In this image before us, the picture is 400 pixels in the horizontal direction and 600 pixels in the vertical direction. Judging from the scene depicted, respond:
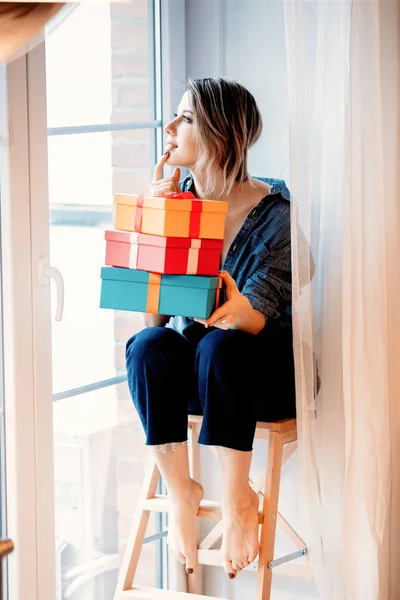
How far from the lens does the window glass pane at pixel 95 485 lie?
6.95ft

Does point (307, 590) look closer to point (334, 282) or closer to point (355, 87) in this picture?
point (334, 282)

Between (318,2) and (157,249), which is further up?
(318,2)

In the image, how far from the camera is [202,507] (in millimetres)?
2068

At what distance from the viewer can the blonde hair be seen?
1974mm

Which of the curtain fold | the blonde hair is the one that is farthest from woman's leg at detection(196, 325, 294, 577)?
the curtain fold

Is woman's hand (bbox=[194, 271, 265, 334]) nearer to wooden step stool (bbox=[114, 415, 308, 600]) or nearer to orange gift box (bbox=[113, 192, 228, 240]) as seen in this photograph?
orange gift box (bbox=[113, 192, 228, 240])

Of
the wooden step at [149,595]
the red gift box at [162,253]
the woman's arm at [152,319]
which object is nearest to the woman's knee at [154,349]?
the woman's arm at [152,319]

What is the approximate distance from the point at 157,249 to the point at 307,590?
1.19 m

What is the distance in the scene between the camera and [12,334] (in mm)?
1796

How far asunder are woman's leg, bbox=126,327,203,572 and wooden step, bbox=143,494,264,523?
0.17 ft

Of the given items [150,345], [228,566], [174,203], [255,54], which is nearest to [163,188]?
[174,203]

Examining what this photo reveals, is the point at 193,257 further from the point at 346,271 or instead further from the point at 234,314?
the point at 346,271

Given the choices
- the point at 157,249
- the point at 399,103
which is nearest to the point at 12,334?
the point at 157,249

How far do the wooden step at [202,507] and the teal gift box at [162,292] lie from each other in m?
0.50
